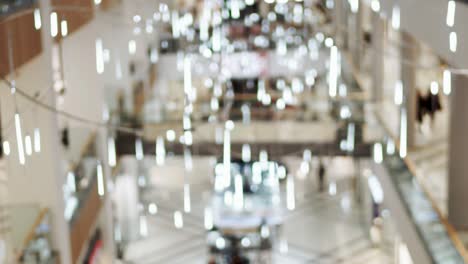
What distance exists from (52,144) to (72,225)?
2.92ft

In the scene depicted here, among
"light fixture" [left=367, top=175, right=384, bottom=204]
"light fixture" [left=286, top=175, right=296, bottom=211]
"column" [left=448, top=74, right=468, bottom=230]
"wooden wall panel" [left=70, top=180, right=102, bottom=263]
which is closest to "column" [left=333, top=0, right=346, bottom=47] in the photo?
"column" [left=448, top=74, right=468, bottom=230]

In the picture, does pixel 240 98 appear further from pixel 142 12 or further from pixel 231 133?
pixel 142 12

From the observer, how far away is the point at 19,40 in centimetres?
495

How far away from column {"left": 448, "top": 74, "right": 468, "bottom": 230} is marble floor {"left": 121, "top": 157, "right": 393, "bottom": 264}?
2164 mm

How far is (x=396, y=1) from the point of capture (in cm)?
585

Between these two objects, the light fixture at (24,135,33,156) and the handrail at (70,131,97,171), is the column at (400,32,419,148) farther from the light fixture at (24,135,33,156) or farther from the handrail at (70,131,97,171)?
the light fixture at (24,135,33,156)

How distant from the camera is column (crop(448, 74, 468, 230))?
23.1 feet

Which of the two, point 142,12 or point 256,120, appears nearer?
point 256,120

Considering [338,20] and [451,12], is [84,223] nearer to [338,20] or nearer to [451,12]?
[451,12]

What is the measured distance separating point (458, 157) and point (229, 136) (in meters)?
2.85

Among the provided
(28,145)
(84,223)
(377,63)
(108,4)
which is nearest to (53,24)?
(28,145)

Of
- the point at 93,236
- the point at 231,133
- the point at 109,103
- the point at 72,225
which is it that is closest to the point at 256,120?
the point at 231,133

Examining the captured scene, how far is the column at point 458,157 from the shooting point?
7039 millimetres

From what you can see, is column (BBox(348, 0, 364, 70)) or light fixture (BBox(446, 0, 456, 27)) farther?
column (BBox(348, 0, 364, 70))
